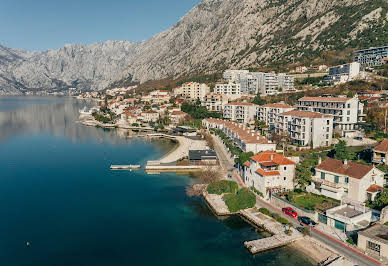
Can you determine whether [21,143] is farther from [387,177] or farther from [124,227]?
[387,177]

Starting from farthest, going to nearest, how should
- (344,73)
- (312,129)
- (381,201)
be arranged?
(344,73), (312,129), (381,201)

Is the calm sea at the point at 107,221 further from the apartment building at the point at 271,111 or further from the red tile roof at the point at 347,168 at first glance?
the apartment building at the point at 271,111

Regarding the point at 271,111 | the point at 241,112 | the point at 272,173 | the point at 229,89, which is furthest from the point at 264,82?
the point at 272,173

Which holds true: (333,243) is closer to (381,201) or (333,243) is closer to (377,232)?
(377,232)

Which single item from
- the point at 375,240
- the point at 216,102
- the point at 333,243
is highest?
the point at 216,102

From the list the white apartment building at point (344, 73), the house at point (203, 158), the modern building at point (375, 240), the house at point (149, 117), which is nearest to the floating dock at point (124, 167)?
the house at point (203, 158)

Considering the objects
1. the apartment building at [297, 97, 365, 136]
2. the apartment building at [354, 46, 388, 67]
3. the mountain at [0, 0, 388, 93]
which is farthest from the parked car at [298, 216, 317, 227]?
the mountain at [0, 0, 388, 93]

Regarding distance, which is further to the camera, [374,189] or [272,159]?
[272,159]
